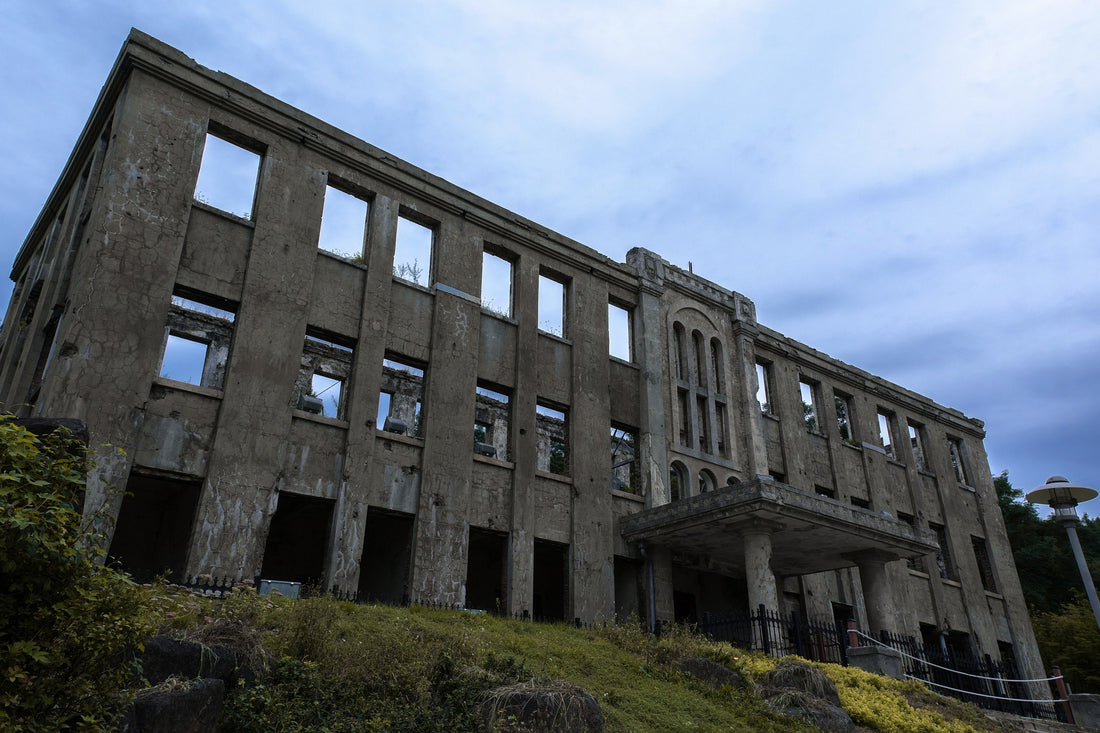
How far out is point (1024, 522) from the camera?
141 ft

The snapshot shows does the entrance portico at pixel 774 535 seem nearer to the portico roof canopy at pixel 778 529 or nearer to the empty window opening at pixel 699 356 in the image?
the portico roof canopy at pixel 778 529

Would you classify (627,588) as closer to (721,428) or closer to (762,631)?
(762,631)

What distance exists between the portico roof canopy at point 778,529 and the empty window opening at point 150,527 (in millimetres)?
10162

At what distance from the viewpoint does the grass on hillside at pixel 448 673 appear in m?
8.15

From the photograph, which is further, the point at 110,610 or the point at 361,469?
the point at 361,469

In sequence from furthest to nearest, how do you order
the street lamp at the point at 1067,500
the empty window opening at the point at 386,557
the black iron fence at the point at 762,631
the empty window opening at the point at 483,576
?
1. the empty window opening at the point at 483,576
2. the empty window opening at the point at 386,557
3. the black iron fence at the point at 762,631
4. the street lamp at the point at 1067,500

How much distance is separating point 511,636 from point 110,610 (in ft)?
26.1

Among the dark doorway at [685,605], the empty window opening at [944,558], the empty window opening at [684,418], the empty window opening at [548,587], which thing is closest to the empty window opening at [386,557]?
the empty window opening at [548,587]

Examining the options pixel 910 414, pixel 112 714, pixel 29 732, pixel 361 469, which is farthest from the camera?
pixel 910 414

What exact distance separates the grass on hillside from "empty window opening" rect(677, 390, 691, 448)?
864 cm

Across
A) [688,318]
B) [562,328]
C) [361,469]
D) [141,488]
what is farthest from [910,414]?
[141,488]

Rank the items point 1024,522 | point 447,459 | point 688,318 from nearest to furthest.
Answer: point 447,459 < point 688,318 < point 1024,522

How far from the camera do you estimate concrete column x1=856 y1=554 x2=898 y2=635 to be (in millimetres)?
19016

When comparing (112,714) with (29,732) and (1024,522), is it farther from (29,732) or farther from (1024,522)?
(1024,522)
